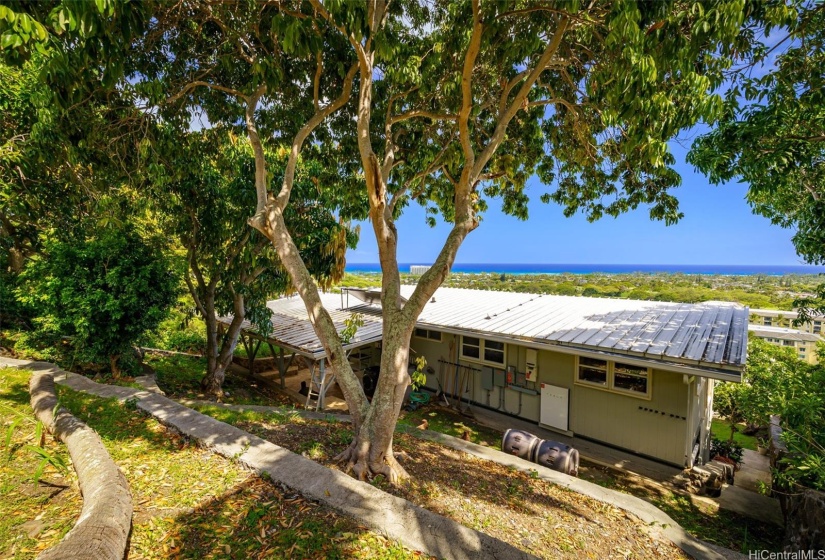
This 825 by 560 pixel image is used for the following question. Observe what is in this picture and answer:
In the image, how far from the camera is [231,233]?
9.30 m

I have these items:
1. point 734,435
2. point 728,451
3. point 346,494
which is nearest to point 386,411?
point 346,494

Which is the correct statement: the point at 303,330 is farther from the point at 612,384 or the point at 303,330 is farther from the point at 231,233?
the point at 612,384

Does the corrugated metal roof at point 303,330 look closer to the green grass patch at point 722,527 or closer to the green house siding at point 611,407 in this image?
the green house siding at point 611,407

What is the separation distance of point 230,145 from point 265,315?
4.52 m

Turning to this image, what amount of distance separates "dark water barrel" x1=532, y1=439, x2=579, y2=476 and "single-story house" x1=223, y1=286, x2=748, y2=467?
2079 mm

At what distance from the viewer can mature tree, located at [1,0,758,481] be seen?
3.72 meters

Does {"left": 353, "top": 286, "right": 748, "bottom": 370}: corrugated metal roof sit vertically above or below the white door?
above

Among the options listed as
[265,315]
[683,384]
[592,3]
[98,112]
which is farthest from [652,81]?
[265,315]

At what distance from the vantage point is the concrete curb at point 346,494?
9.90 ft

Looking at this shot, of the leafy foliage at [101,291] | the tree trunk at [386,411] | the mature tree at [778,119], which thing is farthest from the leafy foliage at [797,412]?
the leafy foliage at [101,291]

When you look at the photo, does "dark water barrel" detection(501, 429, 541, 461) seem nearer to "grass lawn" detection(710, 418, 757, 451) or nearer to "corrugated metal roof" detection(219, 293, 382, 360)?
"corrugated metal roof" detection(219, 293, 382, 360)

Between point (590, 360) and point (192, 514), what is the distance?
338 inches

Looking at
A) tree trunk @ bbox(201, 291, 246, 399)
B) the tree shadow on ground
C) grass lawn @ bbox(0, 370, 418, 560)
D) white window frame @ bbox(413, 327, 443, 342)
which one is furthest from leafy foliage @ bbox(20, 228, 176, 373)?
white window frame @ bbox(413, 327, 443, 342)

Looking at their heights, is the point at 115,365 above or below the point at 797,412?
below
